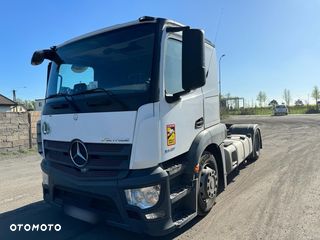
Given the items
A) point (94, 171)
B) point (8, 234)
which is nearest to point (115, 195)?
point (94, 171)

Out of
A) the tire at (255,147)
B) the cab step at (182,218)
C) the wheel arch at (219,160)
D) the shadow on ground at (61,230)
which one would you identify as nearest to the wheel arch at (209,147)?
the wheel arch at (219,160)

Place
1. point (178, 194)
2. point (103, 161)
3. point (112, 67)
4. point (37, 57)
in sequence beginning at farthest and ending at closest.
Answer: point (37, 57) < point (112, 67) < point (178, 194) < point (103, 161)

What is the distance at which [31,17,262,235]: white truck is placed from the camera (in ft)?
12.0

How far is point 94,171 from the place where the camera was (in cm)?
382

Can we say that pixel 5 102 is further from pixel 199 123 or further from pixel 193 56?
pixel 193 56

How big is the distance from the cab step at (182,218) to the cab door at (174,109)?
76 cm

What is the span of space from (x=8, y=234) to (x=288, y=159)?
296 inches

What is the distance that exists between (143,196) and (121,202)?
25 centimetres

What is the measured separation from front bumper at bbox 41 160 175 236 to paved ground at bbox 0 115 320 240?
649mm

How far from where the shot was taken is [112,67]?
4.11 meters

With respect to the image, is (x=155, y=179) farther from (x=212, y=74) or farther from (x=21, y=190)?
(x=21, y=190)

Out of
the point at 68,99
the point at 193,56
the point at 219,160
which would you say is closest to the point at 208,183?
the point at 219,160

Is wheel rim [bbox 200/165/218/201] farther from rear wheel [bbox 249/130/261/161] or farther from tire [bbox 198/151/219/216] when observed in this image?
rear wheel [bbox 249/130/261/161]

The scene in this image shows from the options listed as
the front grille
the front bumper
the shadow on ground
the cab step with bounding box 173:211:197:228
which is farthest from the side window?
the shadow on ground
